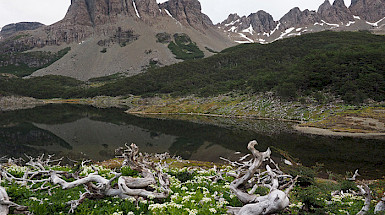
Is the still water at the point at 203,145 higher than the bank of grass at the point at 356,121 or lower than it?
lower

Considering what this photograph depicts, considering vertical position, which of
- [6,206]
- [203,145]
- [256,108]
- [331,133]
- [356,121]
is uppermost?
[6,206]

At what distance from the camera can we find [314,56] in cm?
14675

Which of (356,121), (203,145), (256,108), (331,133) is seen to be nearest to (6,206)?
(203,145)

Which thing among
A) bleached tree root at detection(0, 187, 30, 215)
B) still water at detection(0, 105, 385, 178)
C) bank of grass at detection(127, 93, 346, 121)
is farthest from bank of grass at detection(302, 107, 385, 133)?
bleached tree root at detection(0, 187, 30, 215)

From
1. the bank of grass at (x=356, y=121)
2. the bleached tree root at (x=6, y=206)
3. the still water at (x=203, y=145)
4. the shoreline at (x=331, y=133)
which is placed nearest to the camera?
the bleached tree root at (x=6, y=206)

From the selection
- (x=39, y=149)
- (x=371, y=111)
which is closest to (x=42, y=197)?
(x=39, y=149)

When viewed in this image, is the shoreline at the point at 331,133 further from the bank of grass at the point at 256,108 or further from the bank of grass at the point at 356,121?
the bank of grass at the point at 256,108

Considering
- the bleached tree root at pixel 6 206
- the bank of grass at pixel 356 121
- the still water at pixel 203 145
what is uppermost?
the bleached tree root at pixel 6 206

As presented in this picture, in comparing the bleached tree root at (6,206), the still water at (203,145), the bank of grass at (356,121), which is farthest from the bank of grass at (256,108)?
the bleached tree root at (6,206)

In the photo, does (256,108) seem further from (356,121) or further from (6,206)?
(6,206)

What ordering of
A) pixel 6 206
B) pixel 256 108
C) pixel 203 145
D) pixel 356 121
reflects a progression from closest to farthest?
1. pixel 6 206
2. pixel 203 145
3. pixel 356 121
4. pixel 256 108

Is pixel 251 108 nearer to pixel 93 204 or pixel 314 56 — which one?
pixel 314 56

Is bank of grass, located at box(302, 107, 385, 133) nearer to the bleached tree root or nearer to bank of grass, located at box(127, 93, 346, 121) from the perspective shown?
bank of grass, located at box(127, 93, 346, 121)

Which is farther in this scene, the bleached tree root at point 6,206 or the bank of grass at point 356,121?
the bank of grass at point 356,121
